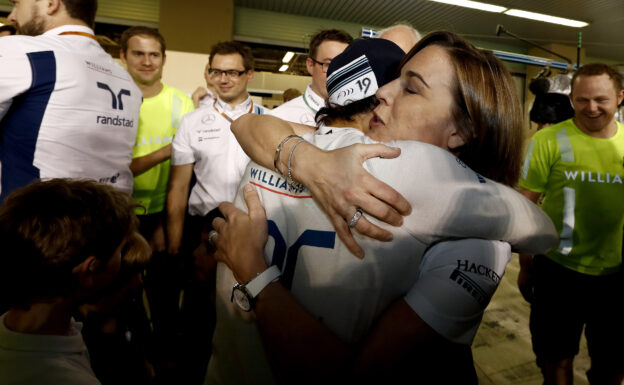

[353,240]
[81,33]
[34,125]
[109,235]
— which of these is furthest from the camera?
[81,33]

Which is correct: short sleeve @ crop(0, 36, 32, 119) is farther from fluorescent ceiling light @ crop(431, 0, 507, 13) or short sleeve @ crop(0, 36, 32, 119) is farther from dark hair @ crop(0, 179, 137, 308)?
fluorescent ceiling light @ crop(431, 0, 507, 13)

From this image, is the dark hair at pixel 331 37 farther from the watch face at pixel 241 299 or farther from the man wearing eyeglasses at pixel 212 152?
the watch face at pixel 241 299

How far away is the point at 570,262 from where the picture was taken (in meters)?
2.01

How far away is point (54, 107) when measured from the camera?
1.48m

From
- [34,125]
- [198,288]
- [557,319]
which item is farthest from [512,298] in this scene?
[34,125]

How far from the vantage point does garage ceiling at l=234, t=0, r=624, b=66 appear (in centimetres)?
686

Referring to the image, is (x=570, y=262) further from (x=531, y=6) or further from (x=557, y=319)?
(x=531, y=6)

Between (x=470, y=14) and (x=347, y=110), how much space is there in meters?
8.19

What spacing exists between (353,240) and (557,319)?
6.95ft

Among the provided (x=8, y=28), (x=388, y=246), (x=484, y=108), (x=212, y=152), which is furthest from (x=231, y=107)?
(x=388, y=246)

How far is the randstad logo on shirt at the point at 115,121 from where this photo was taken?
66.6 inches

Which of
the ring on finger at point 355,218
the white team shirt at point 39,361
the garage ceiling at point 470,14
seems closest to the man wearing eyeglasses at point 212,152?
the white team shirt at point 39,361

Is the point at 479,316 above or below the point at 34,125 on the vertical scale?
below

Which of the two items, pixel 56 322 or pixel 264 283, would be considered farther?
pixel 56 322
